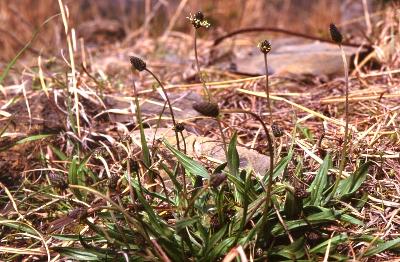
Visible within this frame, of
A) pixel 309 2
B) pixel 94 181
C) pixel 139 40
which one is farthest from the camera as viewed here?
pixel 309 2

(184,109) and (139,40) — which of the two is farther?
(139,40)

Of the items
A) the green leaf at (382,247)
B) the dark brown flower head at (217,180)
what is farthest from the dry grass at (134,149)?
the dark brown flower head at (217,180)

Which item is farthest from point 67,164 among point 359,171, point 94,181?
point 359,171

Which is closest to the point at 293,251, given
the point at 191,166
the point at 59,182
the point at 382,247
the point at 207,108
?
the point at 382,247

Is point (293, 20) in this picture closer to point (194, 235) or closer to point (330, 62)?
point (330, 62)

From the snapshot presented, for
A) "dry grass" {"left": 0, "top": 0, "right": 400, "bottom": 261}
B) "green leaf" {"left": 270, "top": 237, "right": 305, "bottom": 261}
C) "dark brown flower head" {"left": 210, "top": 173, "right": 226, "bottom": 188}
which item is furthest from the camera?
"dry grass" {"left": 0, "top": 0, "right": 400, "bottom": 261}

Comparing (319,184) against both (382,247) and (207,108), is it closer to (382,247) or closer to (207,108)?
(382,247)

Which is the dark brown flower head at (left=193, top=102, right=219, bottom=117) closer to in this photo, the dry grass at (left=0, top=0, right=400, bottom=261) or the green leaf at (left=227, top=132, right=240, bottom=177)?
the dry grass at (left=0, top=0, right=400, bottom=261)

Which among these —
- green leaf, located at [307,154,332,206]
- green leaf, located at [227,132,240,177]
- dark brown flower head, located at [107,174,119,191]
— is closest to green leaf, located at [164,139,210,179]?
green leaf, located at [227,132,240,177]

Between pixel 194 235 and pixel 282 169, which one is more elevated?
pixel 282 169

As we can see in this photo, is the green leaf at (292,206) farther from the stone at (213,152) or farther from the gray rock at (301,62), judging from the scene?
the gray rock at (301,62)
